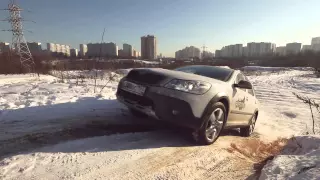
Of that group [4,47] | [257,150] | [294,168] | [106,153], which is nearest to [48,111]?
[106,153]

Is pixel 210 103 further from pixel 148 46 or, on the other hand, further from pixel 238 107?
pixel 148 46

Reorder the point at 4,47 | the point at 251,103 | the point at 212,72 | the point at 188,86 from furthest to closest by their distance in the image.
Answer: the point at 4,47 < the point at 251,103 < the point at 212,72 < the point at 188,86

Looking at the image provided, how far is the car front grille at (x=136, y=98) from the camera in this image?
13.3ft

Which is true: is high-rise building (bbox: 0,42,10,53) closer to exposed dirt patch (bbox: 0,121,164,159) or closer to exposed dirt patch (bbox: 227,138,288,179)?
exposed dirt patch (bbox: 0,121,164,159)

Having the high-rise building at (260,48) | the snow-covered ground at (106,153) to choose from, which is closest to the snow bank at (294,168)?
the snow-covered ground at (106,153)

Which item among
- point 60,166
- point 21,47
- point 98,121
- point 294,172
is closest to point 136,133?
point 98,121

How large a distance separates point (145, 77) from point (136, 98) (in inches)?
15.5

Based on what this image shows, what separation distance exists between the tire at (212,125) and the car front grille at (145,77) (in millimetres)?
986

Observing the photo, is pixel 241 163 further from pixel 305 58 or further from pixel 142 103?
pixel 305 58

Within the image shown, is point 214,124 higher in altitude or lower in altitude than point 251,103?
lower

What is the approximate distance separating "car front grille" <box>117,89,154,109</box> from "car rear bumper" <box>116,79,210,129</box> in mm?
35

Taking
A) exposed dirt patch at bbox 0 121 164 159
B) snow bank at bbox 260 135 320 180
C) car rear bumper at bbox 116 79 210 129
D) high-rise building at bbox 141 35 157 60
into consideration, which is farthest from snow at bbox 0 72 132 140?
high-rise building at bbox 141 35 157 60

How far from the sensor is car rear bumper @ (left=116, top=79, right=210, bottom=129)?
3.83 m

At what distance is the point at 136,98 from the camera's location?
4.28 metres
